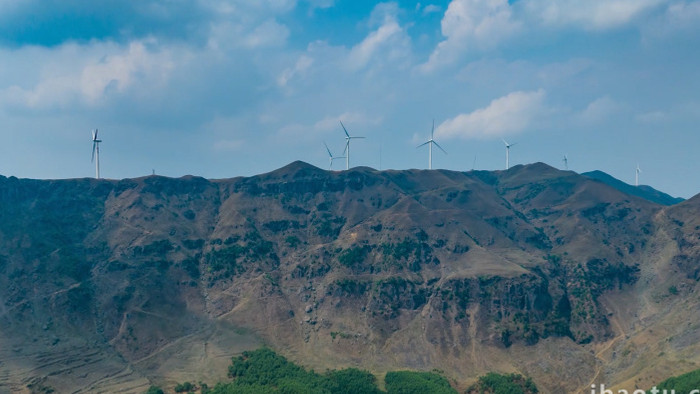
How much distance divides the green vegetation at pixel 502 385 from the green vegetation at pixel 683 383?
3775 cm

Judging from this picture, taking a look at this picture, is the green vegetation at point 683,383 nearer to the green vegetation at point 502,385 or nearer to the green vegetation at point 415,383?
the green vegetation at point 502,385

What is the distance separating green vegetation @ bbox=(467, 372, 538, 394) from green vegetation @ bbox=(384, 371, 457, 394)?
34.4 ft

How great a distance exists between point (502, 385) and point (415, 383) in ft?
93.2

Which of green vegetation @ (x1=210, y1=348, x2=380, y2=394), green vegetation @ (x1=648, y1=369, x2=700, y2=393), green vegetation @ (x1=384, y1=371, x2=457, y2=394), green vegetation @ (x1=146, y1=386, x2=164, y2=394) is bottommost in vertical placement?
green vegetation @ (x1=146, y1=386, x2=164, y2=394)

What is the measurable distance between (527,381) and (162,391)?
371ft

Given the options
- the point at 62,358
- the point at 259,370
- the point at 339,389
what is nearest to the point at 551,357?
the point at 339,389

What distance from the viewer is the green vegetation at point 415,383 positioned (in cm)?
16725


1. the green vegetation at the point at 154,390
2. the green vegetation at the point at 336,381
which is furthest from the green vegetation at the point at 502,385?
the green vegetation at the point at 154,390

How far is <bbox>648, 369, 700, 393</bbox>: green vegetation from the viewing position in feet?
468

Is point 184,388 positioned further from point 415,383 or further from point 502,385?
point 502,385

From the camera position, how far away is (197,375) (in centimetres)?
18888

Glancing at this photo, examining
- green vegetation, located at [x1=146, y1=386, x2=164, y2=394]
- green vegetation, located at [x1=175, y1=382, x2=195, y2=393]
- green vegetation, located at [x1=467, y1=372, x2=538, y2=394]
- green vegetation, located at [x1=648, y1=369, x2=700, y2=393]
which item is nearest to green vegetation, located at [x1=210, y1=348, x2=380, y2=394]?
green vegetation, located at [x1=175, y1=382, x2=195, y2=393]

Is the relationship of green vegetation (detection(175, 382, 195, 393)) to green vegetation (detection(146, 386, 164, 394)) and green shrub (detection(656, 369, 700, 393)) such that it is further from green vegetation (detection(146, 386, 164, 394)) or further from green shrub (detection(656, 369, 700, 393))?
green shrub (detection(656, 369, 700, 393))

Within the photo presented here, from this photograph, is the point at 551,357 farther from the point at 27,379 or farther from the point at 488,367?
the point at 27,379
